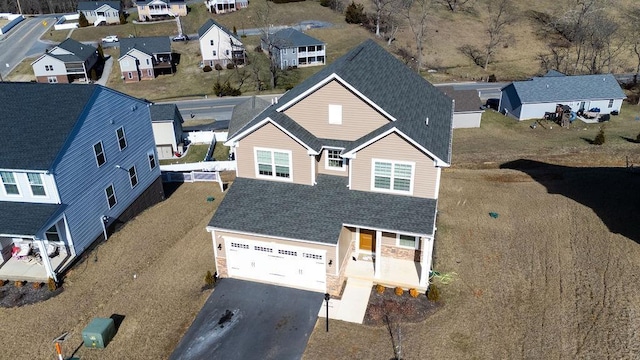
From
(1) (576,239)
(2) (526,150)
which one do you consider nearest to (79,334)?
(1) (576,239)

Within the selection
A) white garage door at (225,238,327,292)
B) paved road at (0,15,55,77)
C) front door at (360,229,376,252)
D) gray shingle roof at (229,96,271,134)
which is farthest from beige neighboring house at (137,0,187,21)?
front door at (360,229,376,252)

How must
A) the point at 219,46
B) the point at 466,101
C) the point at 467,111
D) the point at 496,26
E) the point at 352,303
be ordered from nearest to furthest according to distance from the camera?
the point at 352,303 → the point at 467,111 → the point at 466,101 → the point at 219,46 → the point at 496,26

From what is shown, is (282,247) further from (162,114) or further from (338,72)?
(162,114)

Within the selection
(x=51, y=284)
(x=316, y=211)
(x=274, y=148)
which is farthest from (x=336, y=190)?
(x=51, y=284)

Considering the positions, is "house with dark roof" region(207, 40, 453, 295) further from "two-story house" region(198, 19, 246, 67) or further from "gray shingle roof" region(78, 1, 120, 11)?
"gray shingle roof" region(78, 1, 120, 11)

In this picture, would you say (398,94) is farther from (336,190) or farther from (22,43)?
(22,43)

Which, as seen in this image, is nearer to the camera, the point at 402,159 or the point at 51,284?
the point at 402,159

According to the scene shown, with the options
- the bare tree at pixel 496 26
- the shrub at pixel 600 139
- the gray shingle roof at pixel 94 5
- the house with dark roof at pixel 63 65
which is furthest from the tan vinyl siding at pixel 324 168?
the gray shingle roof at pixel 94 5
